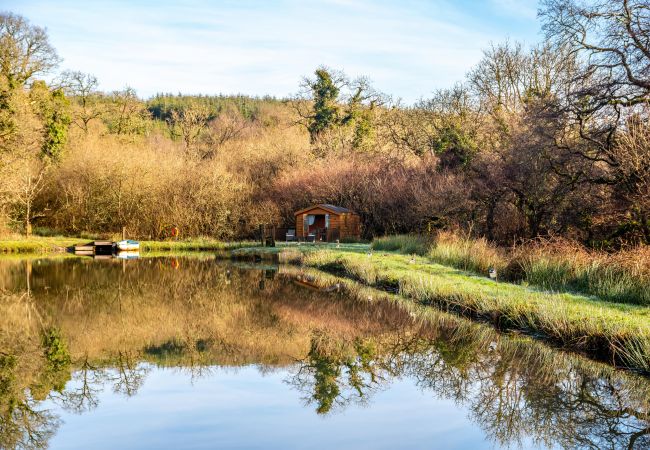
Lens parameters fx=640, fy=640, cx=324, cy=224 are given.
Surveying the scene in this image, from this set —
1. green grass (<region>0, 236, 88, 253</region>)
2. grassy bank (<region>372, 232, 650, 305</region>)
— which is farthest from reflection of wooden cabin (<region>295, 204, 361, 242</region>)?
grassy bank (<region>372, 232, 650, 305</region>)

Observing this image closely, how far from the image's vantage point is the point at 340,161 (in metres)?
41.9

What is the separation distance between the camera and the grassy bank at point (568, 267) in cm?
1386

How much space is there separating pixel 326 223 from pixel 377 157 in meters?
7.14

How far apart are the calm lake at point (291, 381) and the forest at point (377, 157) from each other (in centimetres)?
897

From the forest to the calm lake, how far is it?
353 inches

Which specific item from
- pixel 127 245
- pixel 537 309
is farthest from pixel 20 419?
pixel 127 245

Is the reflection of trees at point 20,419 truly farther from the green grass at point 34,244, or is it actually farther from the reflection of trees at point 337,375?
the green grass at point 34,244

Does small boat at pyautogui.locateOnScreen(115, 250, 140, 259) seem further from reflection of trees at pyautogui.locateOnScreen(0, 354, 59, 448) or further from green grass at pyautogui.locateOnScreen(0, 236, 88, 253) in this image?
reflection of trees at pyautogui.locateOnScreen(0, 354, 59, 448)

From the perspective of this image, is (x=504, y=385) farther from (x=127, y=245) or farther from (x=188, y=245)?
(x=127, y=245)

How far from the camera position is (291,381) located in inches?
410

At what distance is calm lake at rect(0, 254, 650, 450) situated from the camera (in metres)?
7.80

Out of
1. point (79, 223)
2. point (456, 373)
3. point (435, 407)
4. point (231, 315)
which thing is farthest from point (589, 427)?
point (79, 223)

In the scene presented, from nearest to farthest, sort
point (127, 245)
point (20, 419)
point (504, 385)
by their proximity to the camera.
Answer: point (20, 419) < point (504, 385) < point (127, 245)

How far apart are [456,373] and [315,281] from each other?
460 inches
